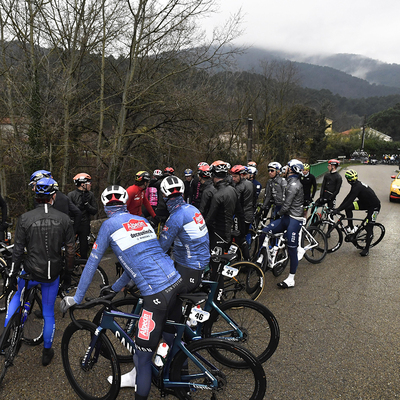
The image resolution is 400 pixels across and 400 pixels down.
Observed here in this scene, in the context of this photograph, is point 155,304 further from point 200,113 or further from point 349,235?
point 200,113

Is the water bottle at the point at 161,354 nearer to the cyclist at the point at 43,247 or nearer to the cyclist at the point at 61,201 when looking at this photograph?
the cyclist at the point at 43,247

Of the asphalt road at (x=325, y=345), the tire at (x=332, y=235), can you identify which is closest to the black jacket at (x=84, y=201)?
the asphalt road at (x=325, y=345)

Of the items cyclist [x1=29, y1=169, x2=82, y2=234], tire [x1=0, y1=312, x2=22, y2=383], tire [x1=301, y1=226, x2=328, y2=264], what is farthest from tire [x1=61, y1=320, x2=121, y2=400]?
tire [x1=301, y1=226, x2=328, y2=264]

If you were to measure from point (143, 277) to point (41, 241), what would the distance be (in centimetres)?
131

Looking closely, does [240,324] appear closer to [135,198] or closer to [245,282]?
[245,282]

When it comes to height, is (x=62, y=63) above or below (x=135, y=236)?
above

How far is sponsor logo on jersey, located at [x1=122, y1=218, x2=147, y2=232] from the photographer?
8.25 ft

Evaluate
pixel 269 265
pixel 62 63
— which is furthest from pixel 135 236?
pixel 62 63

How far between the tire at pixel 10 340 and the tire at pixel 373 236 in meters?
6.99

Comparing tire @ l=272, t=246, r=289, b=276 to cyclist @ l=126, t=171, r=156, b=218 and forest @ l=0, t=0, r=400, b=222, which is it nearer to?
cyclist @ l=126, t=171, r=156, b=218

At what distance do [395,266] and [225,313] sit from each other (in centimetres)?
506

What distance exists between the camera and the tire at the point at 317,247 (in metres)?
6.55

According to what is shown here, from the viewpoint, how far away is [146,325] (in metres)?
2.47

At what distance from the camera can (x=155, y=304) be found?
2463 mm
